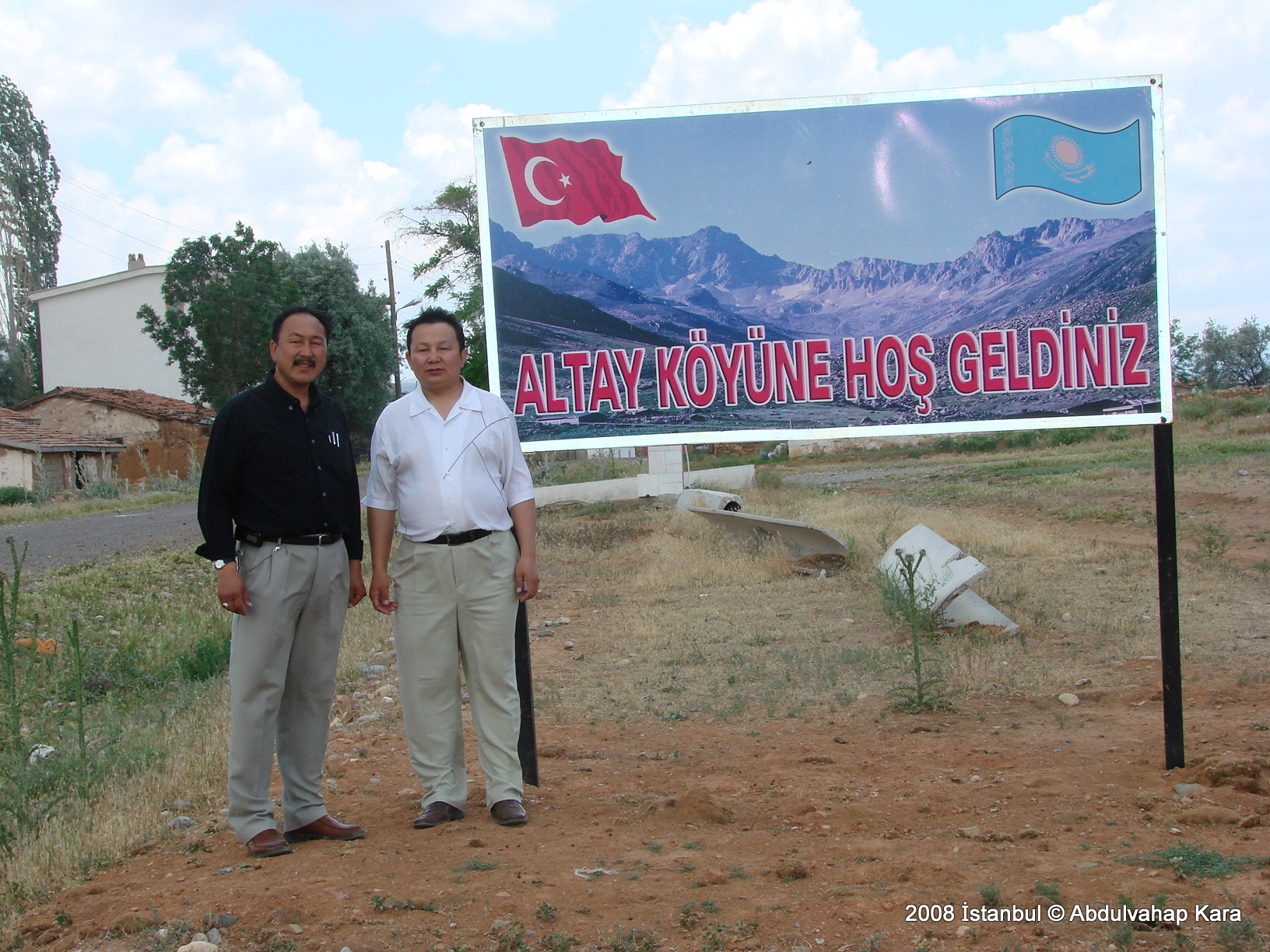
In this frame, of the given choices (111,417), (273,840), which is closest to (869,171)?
(273,840)

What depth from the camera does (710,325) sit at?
411cm

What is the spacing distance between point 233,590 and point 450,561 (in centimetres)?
68

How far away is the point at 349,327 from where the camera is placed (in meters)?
36.0

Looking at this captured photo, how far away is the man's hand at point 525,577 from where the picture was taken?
3.52 meters

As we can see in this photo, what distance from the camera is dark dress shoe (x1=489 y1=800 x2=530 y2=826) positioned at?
3.48 m

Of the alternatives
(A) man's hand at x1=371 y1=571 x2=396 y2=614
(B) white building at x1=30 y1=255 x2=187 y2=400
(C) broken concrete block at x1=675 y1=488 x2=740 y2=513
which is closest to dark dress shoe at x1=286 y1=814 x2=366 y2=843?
(A) man's hand at x1=371 y1=571 x2=396 y2=614

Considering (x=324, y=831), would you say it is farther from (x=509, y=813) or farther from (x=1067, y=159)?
(x=1067, y=159)

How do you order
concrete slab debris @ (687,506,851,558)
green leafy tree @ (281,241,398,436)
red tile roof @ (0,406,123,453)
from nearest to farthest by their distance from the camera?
concrete slab debris @ (687,506,851,558), red tile roof @ (0,406,123,453), green leafy tree @ (281,241,398,436)

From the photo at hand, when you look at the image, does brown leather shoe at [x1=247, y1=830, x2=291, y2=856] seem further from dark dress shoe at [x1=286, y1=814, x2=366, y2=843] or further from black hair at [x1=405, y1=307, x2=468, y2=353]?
black hair at [x1=405, y1=307, x2=468, y2=353]

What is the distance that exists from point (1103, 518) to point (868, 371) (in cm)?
1022

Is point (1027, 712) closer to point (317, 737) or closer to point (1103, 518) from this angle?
point (317, 737)

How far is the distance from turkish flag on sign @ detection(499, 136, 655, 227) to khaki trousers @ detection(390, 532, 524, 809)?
1409mm

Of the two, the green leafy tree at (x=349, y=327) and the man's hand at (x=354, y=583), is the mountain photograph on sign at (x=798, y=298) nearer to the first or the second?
the man's hand at (x=354, y=583)

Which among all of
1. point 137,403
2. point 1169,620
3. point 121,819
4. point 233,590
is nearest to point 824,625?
point 1169,620
